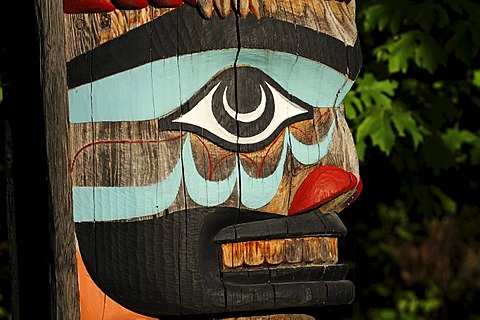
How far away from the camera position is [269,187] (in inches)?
125

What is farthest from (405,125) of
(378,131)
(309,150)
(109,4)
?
(109,4)

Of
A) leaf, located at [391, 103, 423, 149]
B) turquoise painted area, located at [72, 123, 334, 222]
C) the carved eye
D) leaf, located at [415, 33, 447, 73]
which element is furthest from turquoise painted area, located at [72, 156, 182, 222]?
leaf, located at [415, 33, 447, 73]

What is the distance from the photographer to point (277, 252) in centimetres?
320

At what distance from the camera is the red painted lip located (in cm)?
321

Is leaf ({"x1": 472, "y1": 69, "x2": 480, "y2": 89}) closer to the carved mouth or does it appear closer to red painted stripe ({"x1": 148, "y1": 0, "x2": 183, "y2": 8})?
the carved mouth

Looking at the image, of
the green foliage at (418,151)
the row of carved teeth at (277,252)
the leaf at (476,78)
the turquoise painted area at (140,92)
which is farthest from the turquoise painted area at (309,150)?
the leaf at (476,78)

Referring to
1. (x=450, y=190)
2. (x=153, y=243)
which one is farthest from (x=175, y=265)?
(x=450, y=190)

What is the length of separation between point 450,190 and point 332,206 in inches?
174

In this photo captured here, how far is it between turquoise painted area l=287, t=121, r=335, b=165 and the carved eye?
0.07 meters

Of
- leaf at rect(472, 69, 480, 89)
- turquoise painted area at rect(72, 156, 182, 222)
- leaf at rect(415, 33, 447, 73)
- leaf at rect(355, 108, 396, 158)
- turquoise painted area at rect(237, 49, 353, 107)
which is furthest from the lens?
leaf at rect(472, 69, 480, 89)

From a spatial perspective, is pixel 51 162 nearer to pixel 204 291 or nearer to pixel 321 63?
pixel 204 291

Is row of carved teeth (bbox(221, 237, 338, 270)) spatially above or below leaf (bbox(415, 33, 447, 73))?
below

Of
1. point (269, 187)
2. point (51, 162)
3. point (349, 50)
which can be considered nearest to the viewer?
point (51, 162)

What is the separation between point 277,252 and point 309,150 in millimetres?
331
